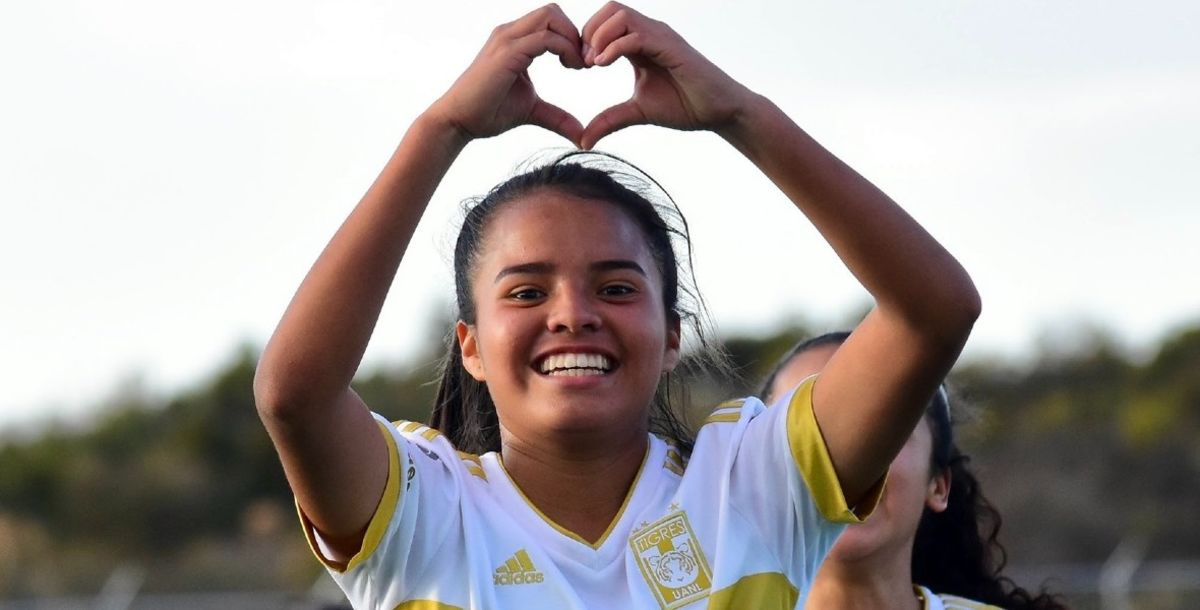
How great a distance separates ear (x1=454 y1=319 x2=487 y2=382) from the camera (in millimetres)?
3457

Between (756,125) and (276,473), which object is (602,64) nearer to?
(756,125)

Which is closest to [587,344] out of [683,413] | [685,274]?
[685,274]

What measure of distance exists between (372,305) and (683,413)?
3.97 feet

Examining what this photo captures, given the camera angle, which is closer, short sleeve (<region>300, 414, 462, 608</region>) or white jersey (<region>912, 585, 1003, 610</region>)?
short sleeve (<region>300, 414, 462, 608</region>)

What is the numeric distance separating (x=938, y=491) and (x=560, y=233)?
190cm

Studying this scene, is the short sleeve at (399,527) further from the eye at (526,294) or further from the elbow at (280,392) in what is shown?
the eye at (526,294)

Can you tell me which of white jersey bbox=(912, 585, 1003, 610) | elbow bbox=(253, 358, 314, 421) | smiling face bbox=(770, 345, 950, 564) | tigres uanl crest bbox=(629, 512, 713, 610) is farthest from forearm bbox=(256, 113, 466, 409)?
white jersey bbox=(912, 585, 1003, 610)

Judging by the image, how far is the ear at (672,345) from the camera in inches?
137

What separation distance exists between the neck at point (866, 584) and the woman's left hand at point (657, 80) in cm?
174

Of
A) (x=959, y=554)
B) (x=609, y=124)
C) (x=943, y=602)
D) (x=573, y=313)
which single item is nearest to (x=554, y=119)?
(x=609, y=124)

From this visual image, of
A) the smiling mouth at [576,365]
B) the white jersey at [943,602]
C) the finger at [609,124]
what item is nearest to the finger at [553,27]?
the finger at [609,124]

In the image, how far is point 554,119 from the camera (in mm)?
3016

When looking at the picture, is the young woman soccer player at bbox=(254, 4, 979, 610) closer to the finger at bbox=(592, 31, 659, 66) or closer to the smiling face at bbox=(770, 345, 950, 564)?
the finger at bbox=(592, 31, 659, 66)

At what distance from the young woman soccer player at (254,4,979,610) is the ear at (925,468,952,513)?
1.40 m
